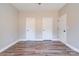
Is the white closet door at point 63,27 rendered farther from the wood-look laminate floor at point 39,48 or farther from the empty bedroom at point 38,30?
the wood-look laminate floor at point 39,48

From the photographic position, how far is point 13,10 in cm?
259

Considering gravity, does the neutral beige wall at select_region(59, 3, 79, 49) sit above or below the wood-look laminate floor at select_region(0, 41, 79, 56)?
above

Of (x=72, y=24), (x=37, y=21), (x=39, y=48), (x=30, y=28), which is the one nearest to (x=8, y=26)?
(x=30, y=28)

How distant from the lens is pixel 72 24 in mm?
2422

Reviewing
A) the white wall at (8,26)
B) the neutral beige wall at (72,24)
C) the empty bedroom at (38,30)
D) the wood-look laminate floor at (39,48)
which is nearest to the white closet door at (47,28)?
the empty bedroom at (38,30)

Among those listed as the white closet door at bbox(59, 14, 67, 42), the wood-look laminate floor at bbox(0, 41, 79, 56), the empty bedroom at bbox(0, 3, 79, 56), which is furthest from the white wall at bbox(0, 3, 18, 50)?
the white closet door at bbox(59, 14, 67, 42)

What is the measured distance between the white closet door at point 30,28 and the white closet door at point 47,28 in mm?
222

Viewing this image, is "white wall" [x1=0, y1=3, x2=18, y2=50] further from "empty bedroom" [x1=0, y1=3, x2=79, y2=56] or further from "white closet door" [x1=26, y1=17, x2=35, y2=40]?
"white closet door" [x1=26, y1=17, x2=35, y2=40]

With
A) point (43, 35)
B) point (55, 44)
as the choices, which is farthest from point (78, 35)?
point (43, 35)

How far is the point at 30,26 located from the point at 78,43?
3.22 feet

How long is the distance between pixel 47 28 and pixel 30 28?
0.34 m

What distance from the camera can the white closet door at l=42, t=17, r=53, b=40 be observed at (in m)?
2.52

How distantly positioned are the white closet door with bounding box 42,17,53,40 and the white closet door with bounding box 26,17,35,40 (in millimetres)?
222

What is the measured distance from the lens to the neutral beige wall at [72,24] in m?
2.32
